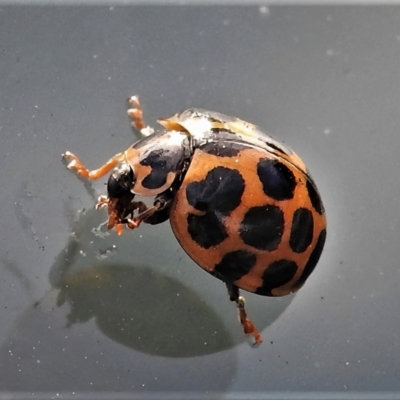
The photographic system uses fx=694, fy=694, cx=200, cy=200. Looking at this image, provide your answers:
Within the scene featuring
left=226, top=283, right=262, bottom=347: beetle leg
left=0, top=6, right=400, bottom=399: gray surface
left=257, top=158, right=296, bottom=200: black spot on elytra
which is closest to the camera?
left=257, top=158, right=296, bottom=200: black spot on elytra

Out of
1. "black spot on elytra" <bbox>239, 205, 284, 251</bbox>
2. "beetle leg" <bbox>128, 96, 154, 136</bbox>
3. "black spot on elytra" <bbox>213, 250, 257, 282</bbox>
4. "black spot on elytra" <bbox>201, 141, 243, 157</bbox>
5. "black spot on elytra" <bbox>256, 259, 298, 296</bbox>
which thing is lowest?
"black spot on elytra" <bbox>256, 259, 298, 296</bbox>

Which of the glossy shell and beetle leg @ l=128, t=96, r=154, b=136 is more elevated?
beetle leg @ l=128, t=96, r=154, b=136

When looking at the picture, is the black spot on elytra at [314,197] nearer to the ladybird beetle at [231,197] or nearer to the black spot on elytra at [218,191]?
the ladybird beetle at [231,197]

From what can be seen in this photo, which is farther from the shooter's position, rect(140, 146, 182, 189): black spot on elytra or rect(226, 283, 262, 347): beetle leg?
rect(226, 283, 262, 347): beetle leg

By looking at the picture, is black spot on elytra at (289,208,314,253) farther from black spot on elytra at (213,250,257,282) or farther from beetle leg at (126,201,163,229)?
beetle leg at (126,201,163,229)

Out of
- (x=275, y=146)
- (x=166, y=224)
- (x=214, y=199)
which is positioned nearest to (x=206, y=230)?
(x=214, y=199)

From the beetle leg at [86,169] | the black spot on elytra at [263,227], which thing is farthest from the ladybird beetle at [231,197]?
the beetle leg at [86,169]

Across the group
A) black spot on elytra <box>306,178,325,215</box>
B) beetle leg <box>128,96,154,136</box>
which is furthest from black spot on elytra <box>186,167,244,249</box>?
beetle leg <box>128,96,154,136</box>
